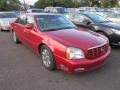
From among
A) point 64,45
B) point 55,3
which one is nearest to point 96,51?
point 64,45

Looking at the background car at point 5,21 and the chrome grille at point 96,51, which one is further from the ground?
the background car at point 5,21

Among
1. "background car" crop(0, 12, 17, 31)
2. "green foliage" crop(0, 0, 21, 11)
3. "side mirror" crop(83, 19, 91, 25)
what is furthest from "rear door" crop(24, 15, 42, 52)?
"green foliage" crop(0, 0, 21, 11)

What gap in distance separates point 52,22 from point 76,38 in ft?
4.37

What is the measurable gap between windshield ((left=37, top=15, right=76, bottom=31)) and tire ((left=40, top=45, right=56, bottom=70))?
671 mm

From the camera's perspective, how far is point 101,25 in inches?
289

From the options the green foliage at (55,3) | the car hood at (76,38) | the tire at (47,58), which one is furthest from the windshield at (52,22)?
the green foliage at (55,3)

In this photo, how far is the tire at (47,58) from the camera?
183 inches

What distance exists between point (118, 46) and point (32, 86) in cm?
441

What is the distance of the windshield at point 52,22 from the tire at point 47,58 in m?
0.67

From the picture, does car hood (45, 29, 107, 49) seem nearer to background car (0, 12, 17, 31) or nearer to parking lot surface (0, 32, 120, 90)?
parking lot surface (0, 32, 120, 90)

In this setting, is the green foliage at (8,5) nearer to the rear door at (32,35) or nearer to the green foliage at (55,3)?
the green foliage at (55,3)

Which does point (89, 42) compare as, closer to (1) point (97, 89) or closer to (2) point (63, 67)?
(2) point (63, 67)

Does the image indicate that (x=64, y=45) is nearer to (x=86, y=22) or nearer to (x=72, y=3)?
(x=86, y=22)

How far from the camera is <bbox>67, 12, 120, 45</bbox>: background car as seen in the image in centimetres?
678
